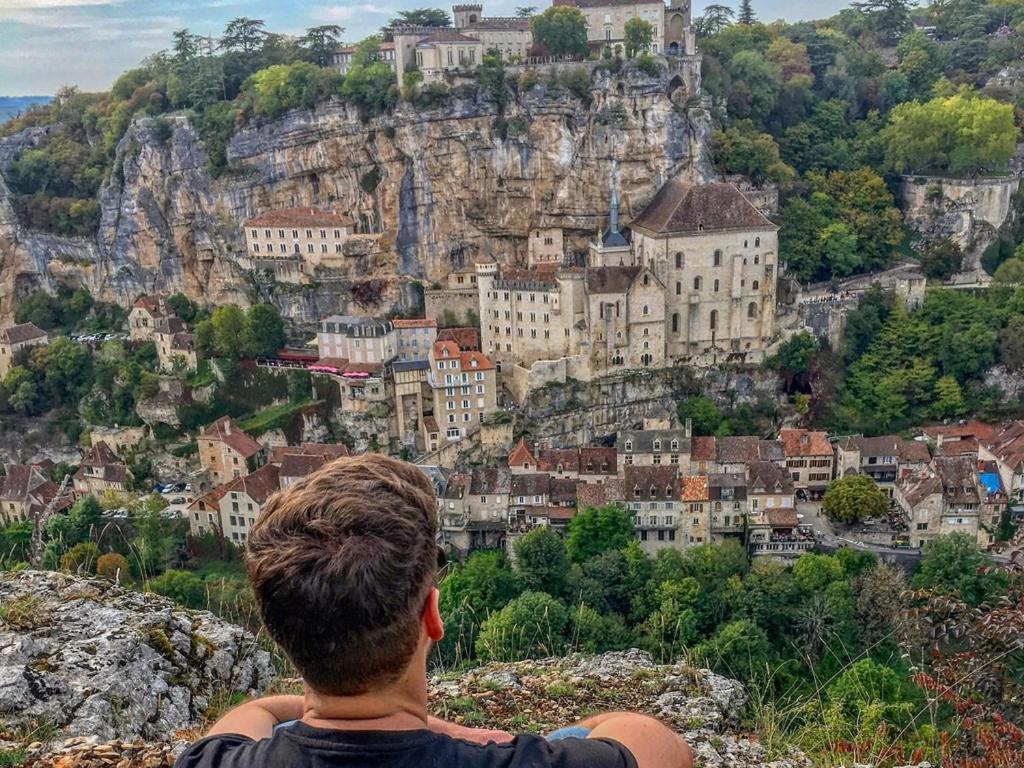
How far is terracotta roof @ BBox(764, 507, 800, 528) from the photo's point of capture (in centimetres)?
3100

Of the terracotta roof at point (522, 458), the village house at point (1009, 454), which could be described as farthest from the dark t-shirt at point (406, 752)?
the village house at point (1009, 454)

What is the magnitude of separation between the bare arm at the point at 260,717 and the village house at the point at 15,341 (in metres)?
51.0

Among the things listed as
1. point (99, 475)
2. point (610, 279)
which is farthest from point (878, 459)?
point (99, 475)

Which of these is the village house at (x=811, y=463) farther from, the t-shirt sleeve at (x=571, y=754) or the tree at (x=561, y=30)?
the t-shirt sleeve at (x=571, y=754)

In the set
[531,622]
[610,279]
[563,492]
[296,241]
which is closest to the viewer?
[531,622]

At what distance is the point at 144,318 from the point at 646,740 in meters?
48.1

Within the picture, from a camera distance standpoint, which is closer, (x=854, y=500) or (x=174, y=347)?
(x=854, y=500)

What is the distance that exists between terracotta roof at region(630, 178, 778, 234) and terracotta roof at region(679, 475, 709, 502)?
1270cm

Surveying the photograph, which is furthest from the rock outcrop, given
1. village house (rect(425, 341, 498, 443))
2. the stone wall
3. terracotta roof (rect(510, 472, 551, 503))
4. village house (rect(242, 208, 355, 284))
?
the stone wall

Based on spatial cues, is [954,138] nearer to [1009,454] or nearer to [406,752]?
[1009,454]

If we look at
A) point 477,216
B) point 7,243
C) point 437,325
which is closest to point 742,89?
point 477,216

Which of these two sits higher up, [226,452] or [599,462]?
[599,462]

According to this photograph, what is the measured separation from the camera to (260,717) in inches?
124

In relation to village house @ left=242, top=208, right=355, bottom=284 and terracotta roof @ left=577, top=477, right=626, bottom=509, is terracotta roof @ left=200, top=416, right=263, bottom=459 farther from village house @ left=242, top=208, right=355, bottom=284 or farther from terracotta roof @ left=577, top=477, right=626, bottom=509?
terracotta roof @ left=577, top=477, right=626, bottom=509
